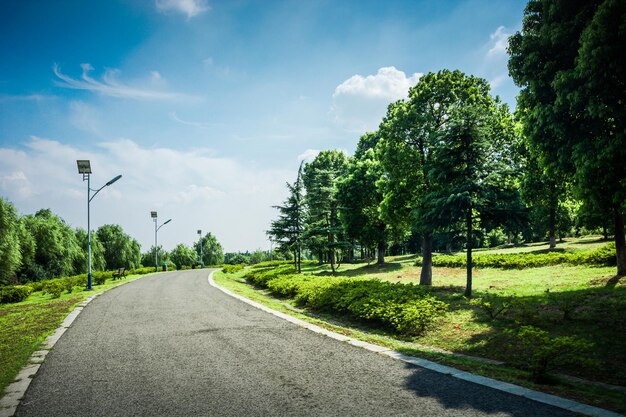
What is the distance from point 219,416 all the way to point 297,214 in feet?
82.7

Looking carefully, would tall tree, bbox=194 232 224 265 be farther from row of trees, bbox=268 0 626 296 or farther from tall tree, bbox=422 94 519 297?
tall tree, bbox=422 94 519 297

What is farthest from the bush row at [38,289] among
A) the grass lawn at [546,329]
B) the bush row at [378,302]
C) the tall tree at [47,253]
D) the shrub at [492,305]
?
the tall tree at [47,253]

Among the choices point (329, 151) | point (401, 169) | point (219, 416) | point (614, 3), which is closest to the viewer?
point (219, 416)

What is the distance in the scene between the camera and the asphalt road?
14.5 feet

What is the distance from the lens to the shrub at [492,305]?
9403 millimetres

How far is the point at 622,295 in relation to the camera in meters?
10.7

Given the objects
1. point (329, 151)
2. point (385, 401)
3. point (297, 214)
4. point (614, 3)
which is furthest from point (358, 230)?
point (385, 401)

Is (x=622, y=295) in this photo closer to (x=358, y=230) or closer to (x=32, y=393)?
(x=32, y=393)

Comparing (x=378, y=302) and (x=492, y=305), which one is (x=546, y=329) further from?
(x=378, y=302)

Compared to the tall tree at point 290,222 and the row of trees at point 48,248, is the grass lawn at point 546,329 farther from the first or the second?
the row of trees at point 48,248

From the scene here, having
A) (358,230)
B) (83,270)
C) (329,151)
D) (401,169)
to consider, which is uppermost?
(329,151)

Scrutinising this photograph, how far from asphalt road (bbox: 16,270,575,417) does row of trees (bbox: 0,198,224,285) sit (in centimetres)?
3475

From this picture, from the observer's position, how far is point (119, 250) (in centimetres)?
6831

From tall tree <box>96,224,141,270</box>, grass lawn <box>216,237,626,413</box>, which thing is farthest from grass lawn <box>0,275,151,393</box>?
tall tree <box>96,224,141,270</box>
